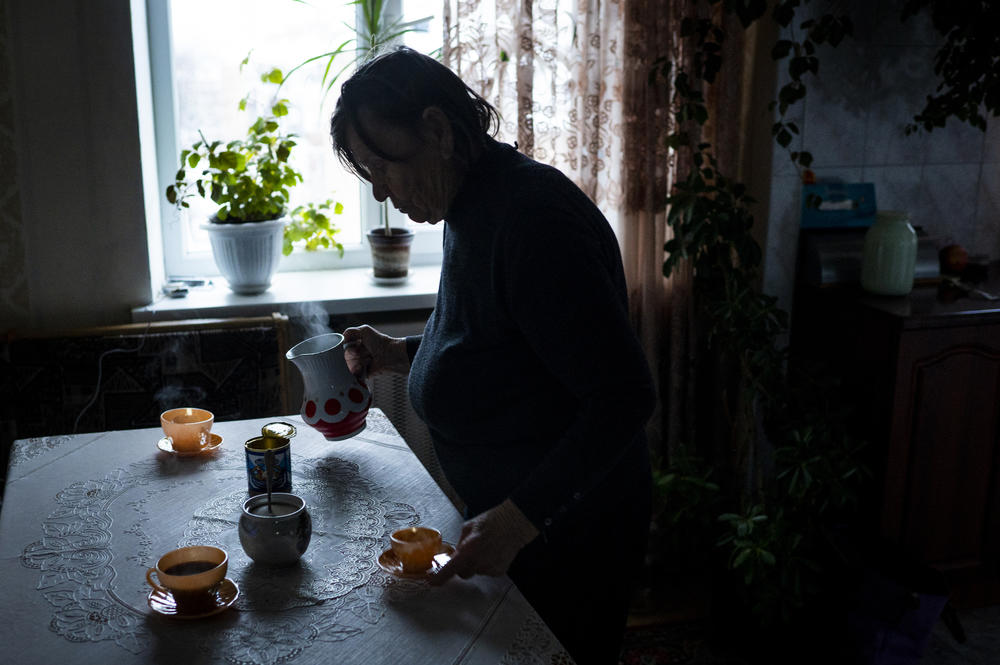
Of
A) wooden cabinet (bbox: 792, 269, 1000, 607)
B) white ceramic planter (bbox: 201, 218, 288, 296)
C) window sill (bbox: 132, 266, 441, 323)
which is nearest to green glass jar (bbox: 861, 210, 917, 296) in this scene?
wooden cabinet (bbox: 792, 269, 1000, 607)

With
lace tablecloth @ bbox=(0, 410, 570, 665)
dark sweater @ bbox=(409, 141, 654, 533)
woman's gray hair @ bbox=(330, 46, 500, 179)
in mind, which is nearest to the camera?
lace tablecloth @ bbox=(0, 410, 570, 665)

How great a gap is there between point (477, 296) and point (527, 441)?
0.72 ft

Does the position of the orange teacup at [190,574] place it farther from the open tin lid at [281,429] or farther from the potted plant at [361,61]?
the potted plant at [361,61]

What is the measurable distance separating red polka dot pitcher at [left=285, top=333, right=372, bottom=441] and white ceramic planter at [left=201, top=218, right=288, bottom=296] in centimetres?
85

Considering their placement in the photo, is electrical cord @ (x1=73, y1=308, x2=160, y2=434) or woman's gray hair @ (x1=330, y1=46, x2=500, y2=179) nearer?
woman's gray hair @ (x1=330, y1=46, x2=500, y2=179)

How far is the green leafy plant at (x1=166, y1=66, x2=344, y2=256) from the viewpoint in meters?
2.28

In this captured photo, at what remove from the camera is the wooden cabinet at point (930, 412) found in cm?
221

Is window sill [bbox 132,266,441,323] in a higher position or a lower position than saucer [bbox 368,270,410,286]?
lower

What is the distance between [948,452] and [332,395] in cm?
164

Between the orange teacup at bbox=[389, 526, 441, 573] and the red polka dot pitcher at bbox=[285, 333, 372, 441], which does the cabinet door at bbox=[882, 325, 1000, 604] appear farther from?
the orange teacup at bbox=[389, 526, 441, 573]

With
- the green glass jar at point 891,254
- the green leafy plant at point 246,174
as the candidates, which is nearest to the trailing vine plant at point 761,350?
the green glass jar at point 891,254

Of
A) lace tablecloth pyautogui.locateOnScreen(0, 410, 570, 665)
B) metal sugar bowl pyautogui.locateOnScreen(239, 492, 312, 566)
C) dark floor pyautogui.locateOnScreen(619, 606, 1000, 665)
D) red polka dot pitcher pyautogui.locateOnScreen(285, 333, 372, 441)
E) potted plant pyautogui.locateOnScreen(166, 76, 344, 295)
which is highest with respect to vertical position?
potted plant pyautogui.locateOnScreen(166, 76, 344, 295)

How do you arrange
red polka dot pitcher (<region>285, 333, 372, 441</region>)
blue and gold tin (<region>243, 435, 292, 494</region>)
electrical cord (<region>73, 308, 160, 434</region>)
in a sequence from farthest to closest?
1. electrical cord (<region>73, 308, 160, 434</region>)
2. red polka dot pitcher (<region>285, 333, 372, 441</region>)
3. blue and gold tin (<region>243, 435, 292, 494</region>)

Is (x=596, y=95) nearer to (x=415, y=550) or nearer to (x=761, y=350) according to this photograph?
(x=761, y=350)
